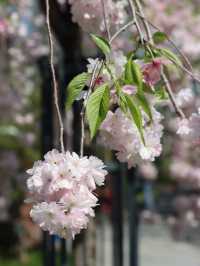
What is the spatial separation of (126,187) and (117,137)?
13.2ft

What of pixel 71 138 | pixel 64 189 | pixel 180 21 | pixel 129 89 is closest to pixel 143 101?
pixel 129 89

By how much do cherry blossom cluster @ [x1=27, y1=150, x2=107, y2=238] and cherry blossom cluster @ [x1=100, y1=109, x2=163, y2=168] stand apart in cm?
23

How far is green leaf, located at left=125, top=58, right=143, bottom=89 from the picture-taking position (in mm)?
1744

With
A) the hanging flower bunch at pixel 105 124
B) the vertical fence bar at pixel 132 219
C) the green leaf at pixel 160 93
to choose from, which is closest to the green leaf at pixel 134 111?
the hanging flower bunch at pixel 105 124

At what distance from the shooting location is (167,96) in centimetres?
196

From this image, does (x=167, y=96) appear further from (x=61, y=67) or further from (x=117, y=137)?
(x=61, y=67)

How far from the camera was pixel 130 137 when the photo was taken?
6.09 feet

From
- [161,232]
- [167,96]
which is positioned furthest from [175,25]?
[161,232]

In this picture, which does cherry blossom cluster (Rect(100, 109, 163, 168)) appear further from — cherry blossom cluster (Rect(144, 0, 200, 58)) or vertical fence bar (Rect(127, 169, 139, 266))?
vertical fence bar (Rect(127, 169, 139, 266))

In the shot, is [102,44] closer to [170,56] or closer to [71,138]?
[170,56]

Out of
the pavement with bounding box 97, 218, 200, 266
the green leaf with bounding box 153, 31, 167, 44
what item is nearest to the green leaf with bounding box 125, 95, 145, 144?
the green leaf with bounding box 153, 31, 167, 44

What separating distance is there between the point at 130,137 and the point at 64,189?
32cm

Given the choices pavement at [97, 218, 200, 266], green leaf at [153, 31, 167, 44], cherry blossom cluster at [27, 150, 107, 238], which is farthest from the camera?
pavement at [97, 218, 200, 266]

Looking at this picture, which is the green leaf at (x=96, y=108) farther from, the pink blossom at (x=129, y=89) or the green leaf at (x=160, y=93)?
the green leaf at (x=160, y=93)
